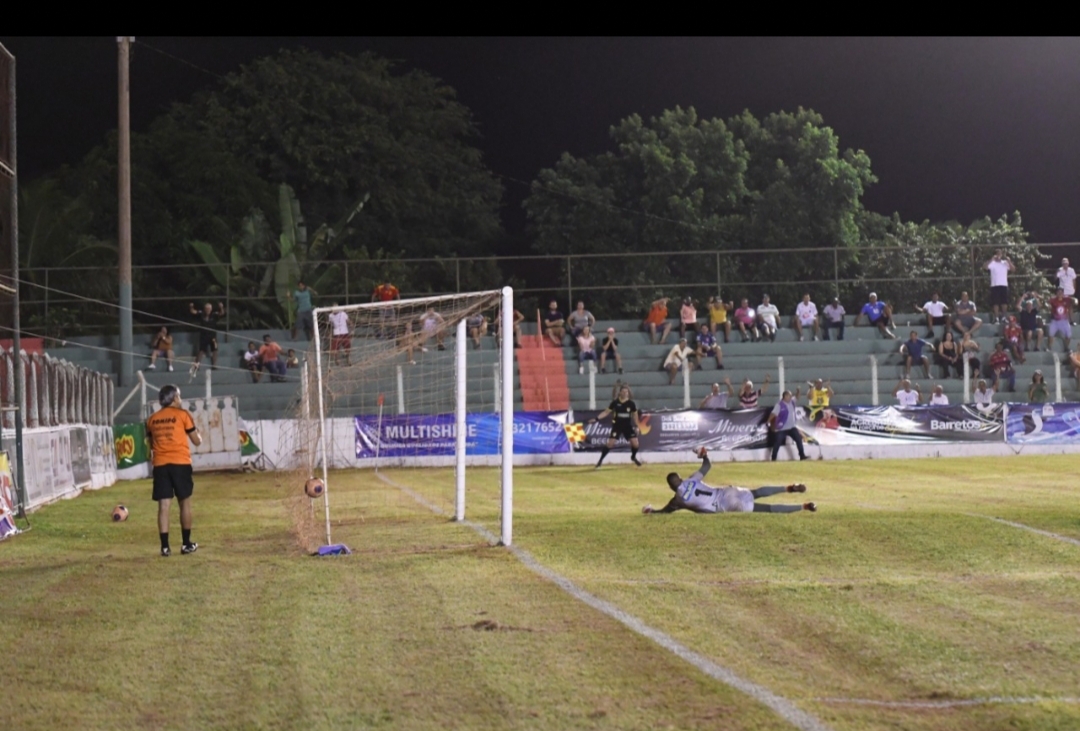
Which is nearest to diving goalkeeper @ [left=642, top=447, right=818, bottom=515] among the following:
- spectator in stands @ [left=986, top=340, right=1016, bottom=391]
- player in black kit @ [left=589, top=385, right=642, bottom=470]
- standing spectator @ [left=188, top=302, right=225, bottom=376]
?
player in black kit @ [left=589, top=385, right=642, bottom=470]

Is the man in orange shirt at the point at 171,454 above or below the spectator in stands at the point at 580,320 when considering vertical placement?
below

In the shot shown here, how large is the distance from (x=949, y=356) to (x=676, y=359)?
303 inches

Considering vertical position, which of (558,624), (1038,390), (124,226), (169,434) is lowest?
(558,624)

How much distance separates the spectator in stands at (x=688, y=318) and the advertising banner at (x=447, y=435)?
781 cm

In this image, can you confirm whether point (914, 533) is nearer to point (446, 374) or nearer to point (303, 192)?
point (446, 374)

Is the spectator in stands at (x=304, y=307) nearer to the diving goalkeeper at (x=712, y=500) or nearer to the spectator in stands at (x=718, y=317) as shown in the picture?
the spectator in stands at (x=718, y=317)

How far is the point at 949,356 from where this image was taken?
118 feet

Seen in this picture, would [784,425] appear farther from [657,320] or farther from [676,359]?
[657,320]

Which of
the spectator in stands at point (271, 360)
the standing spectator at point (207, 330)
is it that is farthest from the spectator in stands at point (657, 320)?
the standing spectator at point (207, 330)

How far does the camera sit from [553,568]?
11.4 m

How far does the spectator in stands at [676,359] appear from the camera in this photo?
36188mm

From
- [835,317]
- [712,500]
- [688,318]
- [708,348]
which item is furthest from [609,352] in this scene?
[712,500]

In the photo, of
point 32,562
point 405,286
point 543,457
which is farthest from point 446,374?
point 32,562

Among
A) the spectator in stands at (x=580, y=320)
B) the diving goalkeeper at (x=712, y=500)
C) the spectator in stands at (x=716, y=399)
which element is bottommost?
the diving goalkeeper at (x=712, y=500)
